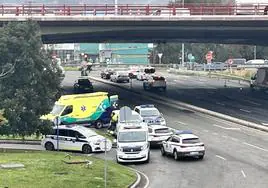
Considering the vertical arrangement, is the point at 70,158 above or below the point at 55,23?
below

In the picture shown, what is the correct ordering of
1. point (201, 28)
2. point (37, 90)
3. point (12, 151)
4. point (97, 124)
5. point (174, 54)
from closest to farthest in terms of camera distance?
point (12, 151) → point (37, 90) → point (97, 124) → point (201, 28) → point (174, 54)

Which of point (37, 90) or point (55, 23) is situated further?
point (55, 23)

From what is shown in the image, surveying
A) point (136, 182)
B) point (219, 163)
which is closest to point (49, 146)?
point (219, 163)

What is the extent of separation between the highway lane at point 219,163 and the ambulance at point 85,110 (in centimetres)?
494

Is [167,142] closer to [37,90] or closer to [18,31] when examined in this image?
[37,90]

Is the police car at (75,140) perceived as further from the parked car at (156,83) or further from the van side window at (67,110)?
the parked car at (156,83)

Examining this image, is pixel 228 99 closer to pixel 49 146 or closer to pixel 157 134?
pixel 157 134

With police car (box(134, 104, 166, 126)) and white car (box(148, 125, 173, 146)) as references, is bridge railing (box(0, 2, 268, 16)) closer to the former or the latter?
police car (box(134, 104, 166, 126))

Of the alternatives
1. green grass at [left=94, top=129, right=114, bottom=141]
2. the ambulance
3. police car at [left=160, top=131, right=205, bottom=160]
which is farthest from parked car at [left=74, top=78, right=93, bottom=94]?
police car at [left=160, top=131, right=205, bottom=160]

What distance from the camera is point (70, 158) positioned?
32.3 m

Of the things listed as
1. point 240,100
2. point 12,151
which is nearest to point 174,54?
→ point 240,100

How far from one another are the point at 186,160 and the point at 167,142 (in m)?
1.65

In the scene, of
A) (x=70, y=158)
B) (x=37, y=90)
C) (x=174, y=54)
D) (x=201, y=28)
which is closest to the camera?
(x=70, y=158)

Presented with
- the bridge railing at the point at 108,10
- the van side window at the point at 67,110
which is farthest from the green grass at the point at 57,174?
the bridge railing at the point at 108,10
